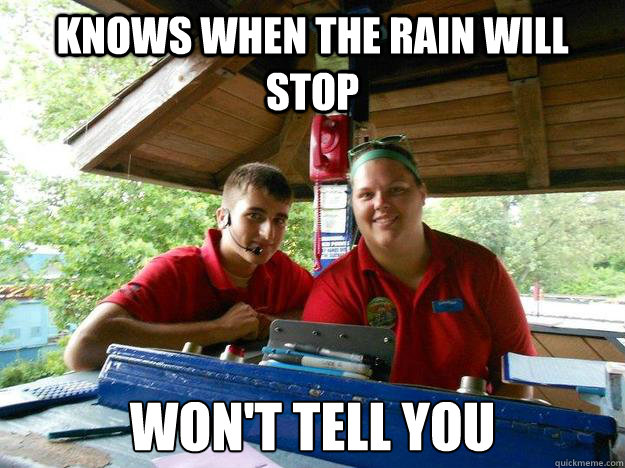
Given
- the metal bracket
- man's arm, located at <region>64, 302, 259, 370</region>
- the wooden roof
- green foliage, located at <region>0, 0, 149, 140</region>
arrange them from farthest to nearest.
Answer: green foliage, located at <region>0, 0, 149, 140</region>, the wooden roof, man's arm, located at <region>64, 302, 259, 370</region>, the metal bracket

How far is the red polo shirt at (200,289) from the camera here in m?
1.36

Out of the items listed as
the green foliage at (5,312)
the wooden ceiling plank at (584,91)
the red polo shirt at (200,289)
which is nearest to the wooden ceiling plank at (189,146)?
the red polo shirt at (200,289)

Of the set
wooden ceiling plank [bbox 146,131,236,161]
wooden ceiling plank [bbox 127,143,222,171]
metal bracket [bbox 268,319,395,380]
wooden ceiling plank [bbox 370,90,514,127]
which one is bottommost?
metal bracket [bbox 268,319,395,380]

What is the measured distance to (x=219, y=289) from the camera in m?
1.54

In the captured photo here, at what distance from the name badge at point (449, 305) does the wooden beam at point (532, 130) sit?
4.79 feet

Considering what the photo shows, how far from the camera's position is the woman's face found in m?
1.37

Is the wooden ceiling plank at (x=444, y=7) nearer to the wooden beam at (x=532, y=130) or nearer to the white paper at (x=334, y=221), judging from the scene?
the wooden beam at (x=532, y=130)

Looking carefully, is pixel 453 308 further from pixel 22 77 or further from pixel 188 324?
pixel 22 77

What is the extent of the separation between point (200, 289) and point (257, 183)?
44cm

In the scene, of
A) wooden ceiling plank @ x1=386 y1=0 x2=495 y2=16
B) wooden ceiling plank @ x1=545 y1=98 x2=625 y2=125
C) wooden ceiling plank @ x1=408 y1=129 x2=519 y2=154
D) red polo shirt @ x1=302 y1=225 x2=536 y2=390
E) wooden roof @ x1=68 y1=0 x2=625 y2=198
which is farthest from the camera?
wooden ceiling plank @ x1=408 y1=129 x2=519 y2=154

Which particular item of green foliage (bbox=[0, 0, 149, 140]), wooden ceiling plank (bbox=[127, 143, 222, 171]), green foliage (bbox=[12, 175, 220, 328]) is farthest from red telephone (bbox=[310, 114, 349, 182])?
green foliage (bbox=[0, 0, 149, 140])

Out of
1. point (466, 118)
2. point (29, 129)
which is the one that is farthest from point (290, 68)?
point (29, 129)

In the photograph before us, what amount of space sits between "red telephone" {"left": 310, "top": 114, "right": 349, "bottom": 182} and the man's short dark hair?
36 cm

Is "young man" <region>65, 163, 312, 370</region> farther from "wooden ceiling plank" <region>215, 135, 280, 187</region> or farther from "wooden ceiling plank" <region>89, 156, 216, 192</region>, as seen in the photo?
"wooden ceiling plank" <region>215, 135, 280, 187</region>
